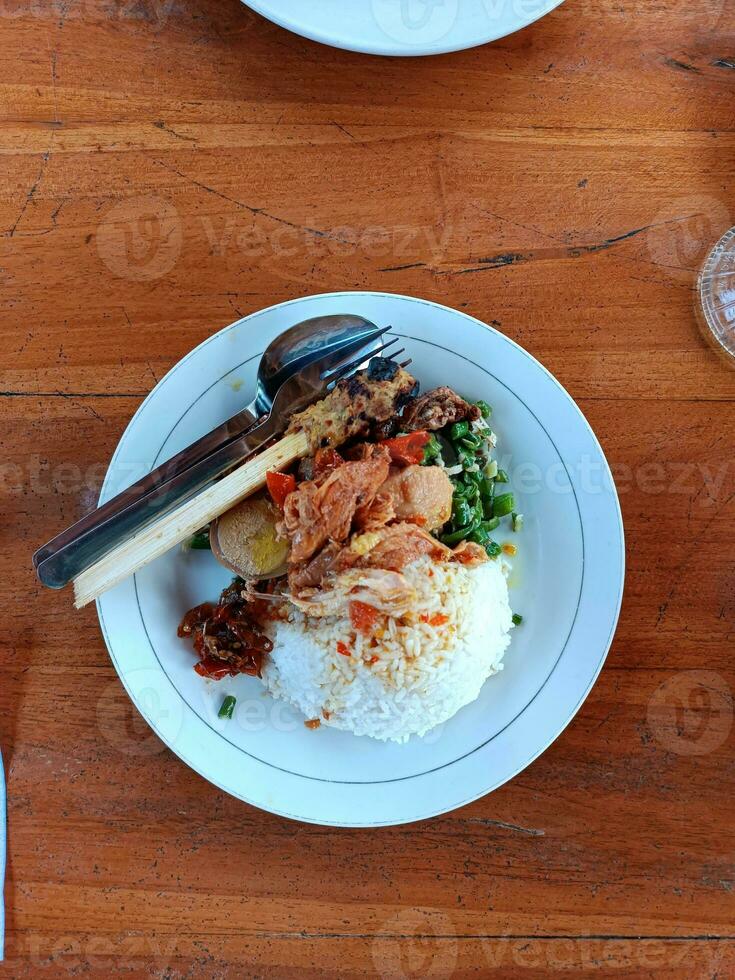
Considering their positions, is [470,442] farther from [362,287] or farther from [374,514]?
[362,287]

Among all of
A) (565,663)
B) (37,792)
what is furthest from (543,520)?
(37,792)

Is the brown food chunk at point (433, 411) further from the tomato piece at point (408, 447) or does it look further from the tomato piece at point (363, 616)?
the tomato piece at point (363, 616)

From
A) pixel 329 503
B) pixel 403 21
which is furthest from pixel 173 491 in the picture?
→ pixel 403 21

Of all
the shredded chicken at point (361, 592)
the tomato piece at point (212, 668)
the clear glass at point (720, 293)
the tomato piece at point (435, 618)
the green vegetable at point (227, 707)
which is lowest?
the green vegetable at point (227, 707)

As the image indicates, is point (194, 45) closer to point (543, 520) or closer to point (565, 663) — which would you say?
point (543, 520)

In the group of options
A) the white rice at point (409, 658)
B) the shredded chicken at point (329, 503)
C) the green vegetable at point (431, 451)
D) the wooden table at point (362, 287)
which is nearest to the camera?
the shredded chicken at point (329, 503)

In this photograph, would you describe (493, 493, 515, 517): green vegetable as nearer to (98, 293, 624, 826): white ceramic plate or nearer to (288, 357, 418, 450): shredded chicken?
(98, 293, 624, 826): white ceramic plate

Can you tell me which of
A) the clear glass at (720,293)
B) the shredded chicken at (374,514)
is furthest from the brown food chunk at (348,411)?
the clear glass at (720,293)
